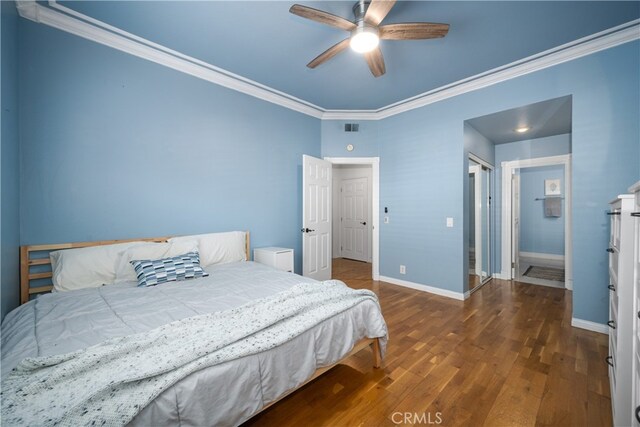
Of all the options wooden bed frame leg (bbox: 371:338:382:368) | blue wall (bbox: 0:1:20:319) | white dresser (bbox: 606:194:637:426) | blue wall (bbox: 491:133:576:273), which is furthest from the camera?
blue wall (bbox: 491:133:576:273)

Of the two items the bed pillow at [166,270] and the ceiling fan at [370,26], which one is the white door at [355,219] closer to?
the ceiling fan at [370,26]

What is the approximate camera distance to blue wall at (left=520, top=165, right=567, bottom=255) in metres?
5.67

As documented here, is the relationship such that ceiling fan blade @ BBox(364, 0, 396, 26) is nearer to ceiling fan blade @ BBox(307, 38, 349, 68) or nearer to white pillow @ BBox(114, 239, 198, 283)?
ceiling fan blade @ BBox(307, 38, 349, 68)

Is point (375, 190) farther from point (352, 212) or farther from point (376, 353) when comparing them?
point (376, 353)

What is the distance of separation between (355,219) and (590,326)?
14.6 ft

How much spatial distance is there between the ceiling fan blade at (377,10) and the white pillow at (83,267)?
289 cm

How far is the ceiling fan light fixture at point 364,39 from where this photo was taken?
6.53 ft

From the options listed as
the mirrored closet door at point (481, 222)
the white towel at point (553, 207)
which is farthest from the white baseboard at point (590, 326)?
the white towel at point (553, 207)

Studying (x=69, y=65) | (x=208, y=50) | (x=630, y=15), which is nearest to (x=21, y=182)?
(x=69, y=65)

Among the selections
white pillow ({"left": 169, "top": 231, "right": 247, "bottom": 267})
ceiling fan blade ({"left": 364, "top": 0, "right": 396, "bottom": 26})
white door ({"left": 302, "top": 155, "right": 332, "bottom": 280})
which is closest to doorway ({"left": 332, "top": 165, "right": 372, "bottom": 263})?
white door ({"left": 302, "top": 155, "right": 332, "bottom": 280})

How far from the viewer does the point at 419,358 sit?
2.10 m

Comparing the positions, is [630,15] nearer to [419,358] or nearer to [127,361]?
[419,358]

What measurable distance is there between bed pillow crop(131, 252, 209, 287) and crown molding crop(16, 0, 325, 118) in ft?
6.95

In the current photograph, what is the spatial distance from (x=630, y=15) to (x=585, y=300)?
265 centimetres
